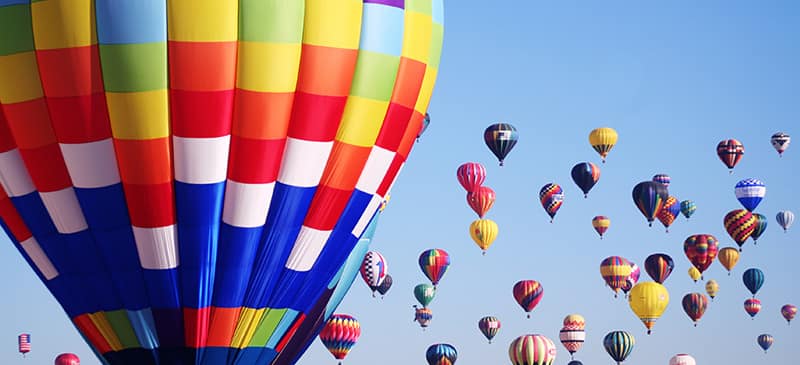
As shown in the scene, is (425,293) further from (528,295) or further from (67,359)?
(67,359)

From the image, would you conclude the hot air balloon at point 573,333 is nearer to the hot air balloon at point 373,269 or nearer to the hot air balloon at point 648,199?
the hot air balloon at point 648,199

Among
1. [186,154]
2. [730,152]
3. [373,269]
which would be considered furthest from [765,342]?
[186,154]

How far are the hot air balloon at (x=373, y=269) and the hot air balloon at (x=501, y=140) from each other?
636cm

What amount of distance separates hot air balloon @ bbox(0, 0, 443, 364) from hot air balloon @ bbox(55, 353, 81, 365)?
67.7 feet

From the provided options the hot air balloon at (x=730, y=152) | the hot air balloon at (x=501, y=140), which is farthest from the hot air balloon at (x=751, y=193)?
the hot air balloon at (x=501, y=140)

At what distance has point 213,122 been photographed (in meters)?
15.1

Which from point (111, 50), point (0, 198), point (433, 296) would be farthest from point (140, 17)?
point (433, 296)

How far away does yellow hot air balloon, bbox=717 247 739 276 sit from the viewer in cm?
4931

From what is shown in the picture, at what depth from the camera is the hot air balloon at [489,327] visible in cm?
4878

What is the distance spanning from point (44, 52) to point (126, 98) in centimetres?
93

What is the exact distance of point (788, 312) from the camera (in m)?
57.2

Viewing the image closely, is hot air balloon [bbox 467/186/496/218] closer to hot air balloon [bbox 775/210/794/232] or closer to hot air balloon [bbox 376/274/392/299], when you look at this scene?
hot air balloon [bbox 376/274/392/299]

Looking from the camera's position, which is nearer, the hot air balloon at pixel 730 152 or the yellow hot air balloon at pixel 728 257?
the hot air balloon at pixel 730 152

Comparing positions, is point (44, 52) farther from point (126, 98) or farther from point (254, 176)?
point (254, 176)
